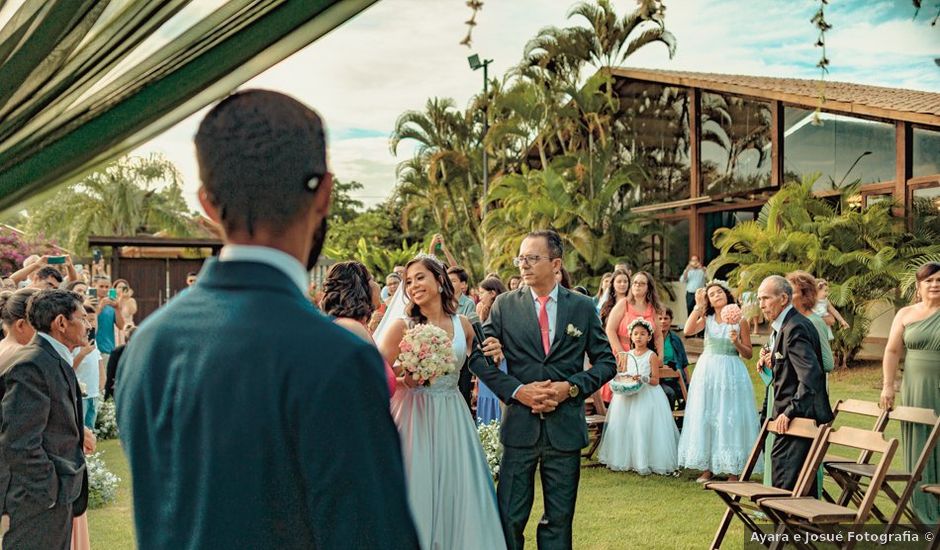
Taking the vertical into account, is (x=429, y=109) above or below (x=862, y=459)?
above

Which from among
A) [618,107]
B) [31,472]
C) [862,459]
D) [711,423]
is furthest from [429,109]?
[31,472]

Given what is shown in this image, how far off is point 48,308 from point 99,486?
457 centimetres

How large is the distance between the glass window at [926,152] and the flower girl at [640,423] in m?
11.7

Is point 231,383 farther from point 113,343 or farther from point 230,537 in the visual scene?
point 113,343

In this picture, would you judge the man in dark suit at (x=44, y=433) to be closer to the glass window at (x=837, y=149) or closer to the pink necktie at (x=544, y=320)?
the pink necktie at (x=544, y=320)

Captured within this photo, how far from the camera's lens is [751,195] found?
23766 mm

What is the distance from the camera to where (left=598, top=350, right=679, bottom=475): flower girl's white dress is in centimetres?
970

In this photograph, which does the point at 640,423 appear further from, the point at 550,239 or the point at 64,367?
the point at 64,367

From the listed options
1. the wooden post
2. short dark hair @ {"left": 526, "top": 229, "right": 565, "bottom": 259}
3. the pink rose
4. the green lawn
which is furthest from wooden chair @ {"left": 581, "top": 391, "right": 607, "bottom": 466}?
the wooden post

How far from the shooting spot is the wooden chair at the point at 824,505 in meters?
5.71

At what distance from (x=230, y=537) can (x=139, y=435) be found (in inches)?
10.4

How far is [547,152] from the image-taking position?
104 feet

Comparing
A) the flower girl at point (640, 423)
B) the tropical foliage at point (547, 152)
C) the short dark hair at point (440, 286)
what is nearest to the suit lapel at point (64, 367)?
the short dark hair at point (440, 286)

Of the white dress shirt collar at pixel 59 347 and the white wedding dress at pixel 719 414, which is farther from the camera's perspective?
the white wedding dress at pixel 719 414
